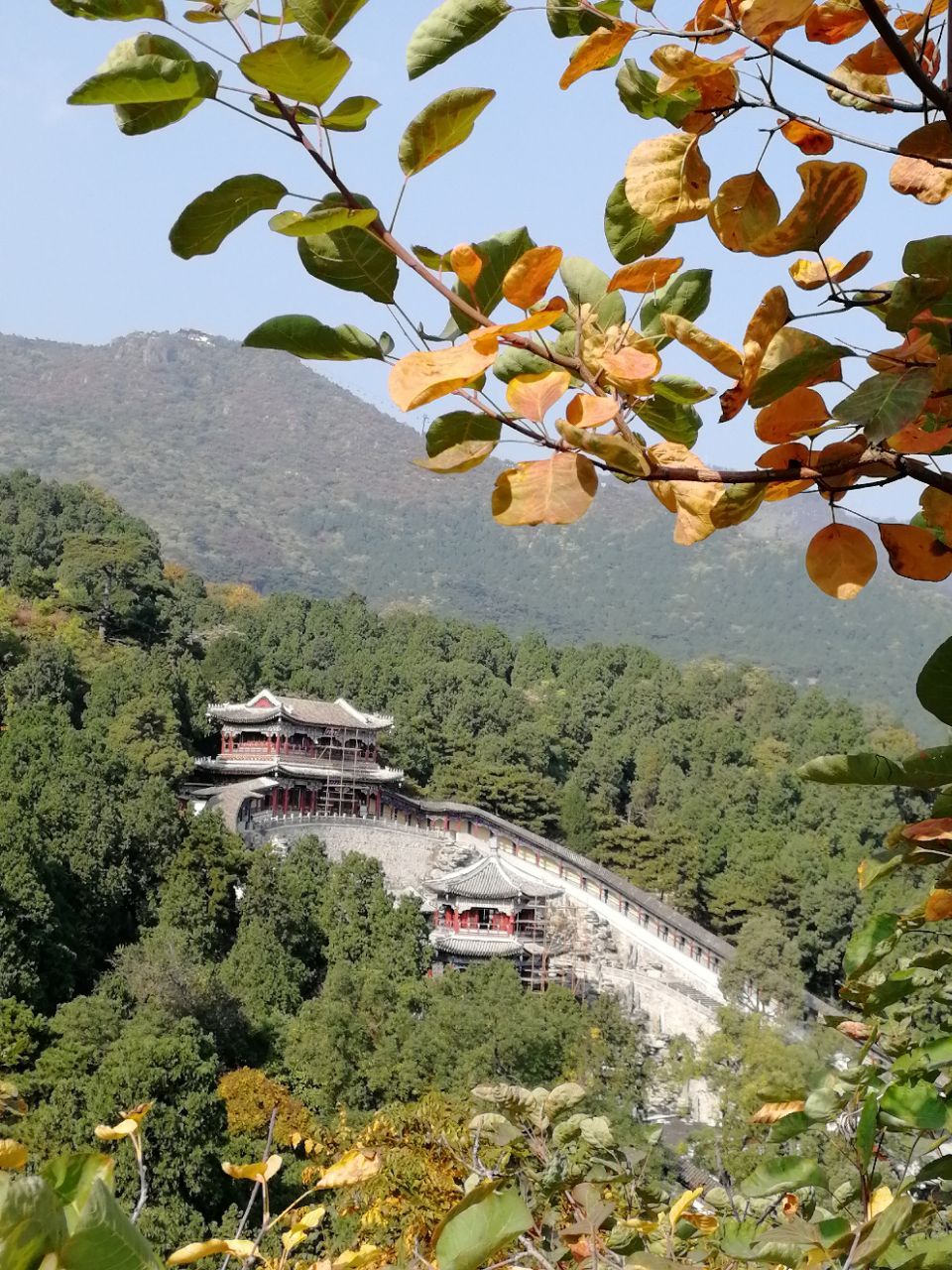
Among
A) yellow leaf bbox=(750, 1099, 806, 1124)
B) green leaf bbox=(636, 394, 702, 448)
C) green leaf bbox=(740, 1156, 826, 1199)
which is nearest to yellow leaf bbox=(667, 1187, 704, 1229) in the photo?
yellow leaf bbox=(750, 1099, 806, 1124)

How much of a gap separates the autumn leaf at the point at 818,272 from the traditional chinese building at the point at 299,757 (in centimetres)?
1538

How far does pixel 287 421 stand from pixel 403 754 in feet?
222

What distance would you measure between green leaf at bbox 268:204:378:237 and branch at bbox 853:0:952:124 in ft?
0.62

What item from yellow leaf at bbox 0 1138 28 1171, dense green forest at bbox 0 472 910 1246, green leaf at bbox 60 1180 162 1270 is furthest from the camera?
dense green forest at bbox 0 472 910 1246

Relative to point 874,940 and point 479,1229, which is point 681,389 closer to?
point 479,1229

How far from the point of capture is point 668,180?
1.65 feet

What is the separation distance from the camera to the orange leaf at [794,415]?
47 cm

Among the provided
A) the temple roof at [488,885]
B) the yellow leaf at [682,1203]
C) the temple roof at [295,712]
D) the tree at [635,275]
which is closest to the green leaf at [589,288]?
the tree at [635,275]

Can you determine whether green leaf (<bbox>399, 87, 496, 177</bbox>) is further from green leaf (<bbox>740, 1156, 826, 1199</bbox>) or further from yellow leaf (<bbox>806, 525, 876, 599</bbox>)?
green leaf (<bbox>740, 1156, 826, 1199</bbox>)

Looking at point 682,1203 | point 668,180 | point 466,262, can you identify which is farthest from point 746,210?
point 682,1203

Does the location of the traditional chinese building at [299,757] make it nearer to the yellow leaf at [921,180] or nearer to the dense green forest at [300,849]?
the dense green forest at [300,849]

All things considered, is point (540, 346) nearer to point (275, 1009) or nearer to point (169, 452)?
point (275, 1009)

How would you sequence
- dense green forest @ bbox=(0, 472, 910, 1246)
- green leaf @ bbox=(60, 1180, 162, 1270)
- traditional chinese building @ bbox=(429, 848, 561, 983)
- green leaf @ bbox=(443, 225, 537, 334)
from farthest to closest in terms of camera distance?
traditional chinese building @ bbox=(429, 848, 561, 983) → dense green forest @ bbox=(0, 472, 910, 1246) → green leaf @ bbox=(443, 225, 537, 334) → green leaf @ bbox=(60, 1180, 162, 1270)

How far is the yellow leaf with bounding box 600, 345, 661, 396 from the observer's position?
0.43m
